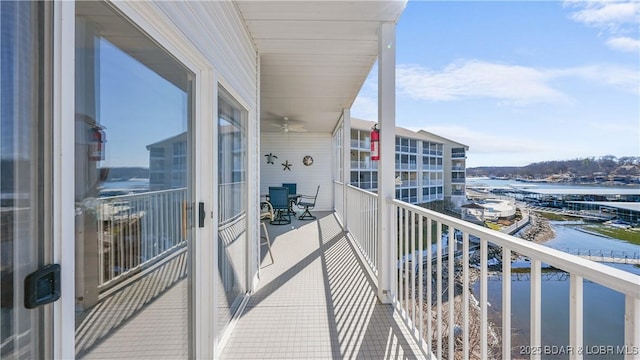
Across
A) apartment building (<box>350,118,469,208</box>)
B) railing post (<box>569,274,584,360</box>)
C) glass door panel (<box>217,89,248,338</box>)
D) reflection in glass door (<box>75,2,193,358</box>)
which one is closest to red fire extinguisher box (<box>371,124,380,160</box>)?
glass door panel (<box>217,89,248,338</box>)

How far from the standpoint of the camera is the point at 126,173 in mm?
1059

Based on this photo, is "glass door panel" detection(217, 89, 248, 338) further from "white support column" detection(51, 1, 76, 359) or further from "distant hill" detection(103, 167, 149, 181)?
"white support column" detection(51, 1, 76, 359)

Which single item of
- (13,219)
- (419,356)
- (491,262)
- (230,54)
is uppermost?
(230,54)

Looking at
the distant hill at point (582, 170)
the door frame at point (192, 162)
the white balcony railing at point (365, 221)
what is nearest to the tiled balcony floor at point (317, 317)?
the white balcony railing at point (365, 221)

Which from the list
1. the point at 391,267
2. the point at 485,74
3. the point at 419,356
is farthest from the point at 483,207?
the point at 485,74

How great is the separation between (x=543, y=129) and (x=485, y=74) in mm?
2430

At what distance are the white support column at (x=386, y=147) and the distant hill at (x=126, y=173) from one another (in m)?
1.98

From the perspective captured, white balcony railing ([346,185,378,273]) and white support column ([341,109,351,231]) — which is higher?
white support column ([341,109,351,231])

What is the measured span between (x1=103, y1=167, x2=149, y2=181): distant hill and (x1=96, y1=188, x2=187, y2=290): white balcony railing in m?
0.07

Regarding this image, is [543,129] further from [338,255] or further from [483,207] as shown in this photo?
[338,255]

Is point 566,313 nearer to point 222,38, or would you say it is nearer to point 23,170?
point 23,170

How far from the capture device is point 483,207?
383 cm

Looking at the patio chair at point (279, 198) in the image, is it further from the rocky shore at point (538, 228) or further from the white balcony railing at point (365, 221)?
the rocky shore at point (538, 228)

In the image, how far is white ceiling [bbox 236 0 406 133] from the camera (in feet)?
7.83
